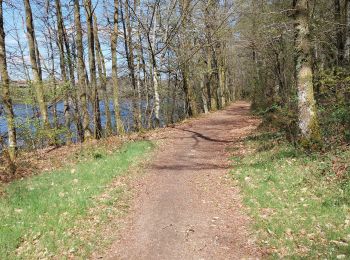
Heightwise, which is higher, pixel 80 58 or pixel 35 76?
pixel 80 58

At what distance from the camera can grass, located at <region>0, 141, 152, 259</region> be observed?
733 cm

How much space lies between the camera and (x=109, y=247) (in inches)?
290

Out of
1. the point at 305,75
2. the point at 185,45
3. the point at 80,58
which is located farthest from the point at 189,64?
the point at 305,75

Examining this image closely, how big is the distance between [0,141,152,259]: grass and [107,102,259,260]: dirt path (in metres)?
0.94

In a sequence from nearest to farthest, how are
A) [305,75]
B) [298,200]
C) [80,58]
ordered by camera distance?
1. [298,200]
2. [305,75]
3. [80,58]

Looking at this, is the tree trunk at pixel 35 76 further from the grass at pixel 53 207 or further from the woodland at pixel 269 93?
the grass at pixel 53 207

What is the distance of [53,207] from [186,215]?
331 cm

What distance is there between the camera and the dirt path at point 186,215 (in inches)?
274

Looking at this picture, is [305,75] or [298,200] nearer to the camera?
[298,200]

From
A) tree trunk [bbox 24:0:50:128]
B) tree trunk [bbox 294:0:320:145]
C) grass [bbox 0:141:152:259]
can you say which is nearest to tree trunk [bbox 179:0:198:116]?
tree trunk [bbox 24:0:50:128]

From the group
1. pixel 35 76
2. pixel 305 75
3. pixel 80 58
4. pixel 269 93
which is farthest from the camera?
pixel 269 93

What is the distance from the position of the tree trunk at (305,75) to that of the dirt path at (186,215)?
120 inches

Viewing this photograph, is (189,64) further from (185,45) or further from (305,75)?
(305,75)

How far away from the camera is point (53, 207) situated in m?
8.99
